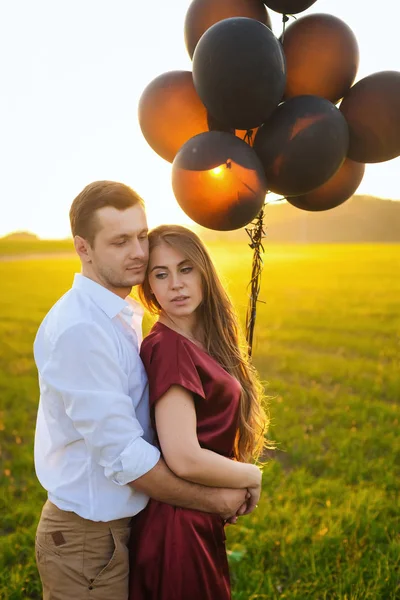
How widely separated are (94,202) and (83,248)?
21cm

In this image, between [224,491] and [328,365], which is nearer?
[224,491]

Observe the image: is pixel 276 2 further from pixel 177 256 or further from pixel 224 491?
pixel 224 491

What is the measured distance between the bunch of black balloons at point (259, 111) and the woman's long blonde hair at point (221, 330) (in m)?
0.14

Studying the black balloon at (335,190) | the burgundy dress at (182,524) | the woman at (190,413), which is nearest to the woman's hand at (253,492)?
the woman at (190,413)

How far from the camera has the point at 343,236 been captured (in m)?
59.5

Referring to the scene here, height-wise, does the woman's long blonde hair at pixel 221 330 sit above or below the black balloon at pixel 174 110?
below

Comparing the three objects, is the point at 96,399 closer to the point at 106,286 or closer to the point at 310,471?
the point at 106,286

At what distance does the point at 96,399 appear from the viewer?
5.66 feet

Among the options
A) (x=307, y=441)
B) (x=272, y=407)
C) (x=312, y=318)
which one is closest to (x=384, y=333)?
(x=312, y=318)

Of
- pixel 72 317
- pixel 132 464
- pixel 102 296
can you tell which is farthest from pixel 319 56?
pixel 132 464

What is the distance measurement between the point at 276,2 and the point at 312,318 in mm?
10860

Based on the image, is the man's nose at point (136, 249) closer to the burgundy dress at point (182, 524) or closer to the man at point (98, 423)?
the man at point (98, 423)

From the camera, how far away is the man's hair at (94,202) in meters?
1.98

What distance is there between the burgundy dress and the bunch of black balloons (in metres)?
0.65
